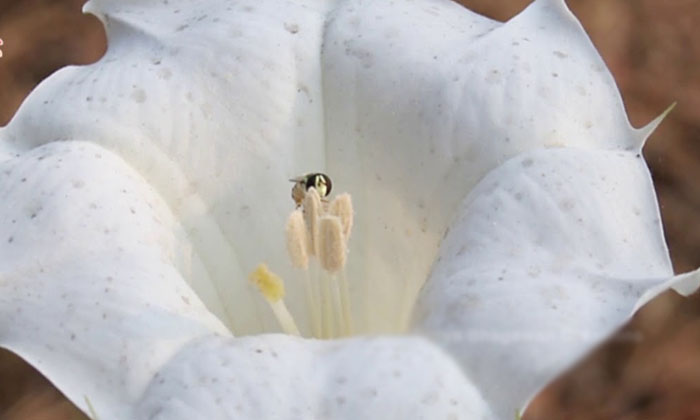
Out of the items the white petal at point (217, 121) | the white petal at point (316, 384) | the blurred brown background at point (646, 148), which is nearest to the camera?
the white petal at point (316, 384)

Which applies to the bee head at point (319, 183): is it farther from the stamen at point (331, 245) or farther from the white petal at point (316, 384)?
the white petal at point (316, 384)

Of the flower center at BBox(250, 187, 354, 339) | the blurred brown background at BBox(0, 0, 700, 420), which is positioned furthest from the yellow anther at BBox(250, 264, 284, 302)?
the blurred brown background at BBox(0, 0, 700, 420)

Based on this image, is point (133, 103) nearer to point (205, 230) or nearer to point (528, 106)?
point (205, 230)

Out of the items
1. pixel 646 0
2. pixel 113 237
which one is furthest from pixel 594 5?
pixel 113 237

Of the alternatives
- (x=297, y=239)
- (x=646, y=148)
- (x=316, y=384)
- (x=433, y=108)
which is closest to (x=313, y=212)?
(x=297, y=239)

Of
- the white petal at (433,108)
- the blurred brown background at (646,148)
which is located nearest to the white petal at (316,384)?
the white petal at (433,108)

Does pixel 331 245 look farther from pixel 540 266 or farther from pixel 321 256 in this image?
pixel 540 266
